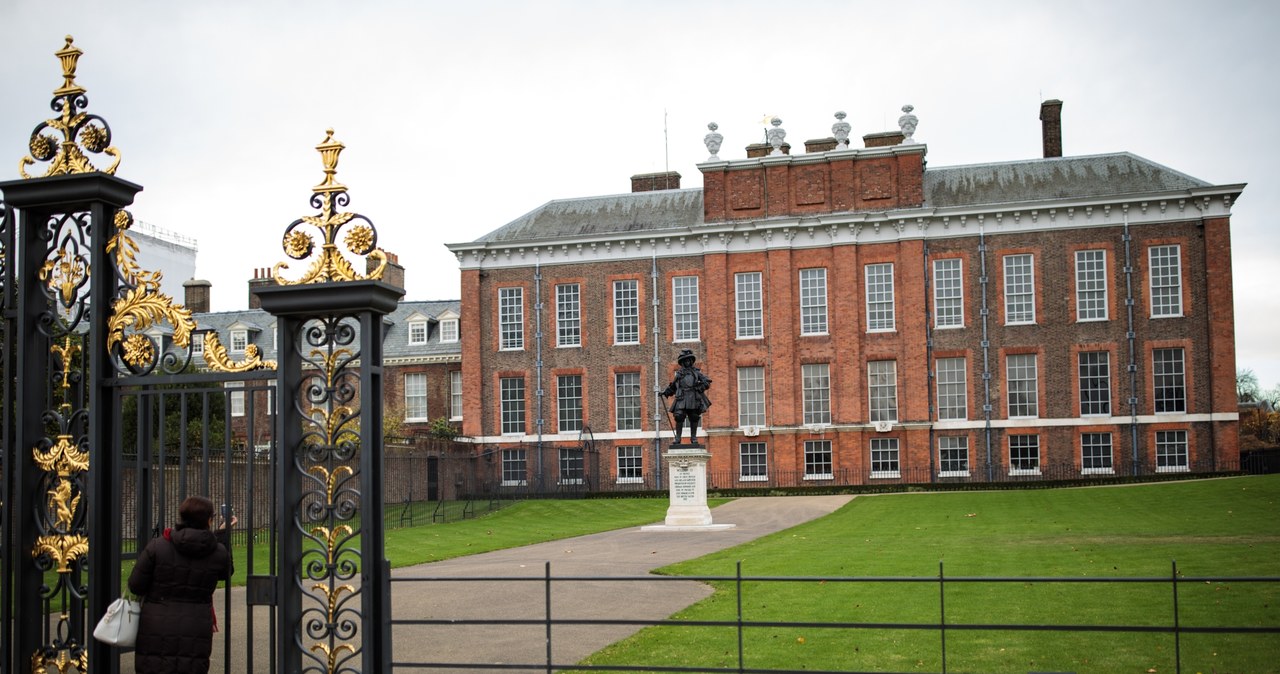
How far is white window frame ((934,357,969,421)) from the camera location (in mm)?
42500

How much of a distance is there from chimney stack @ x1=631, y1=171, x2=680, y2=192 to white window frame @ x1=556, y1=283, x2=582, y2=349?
19.7 ft

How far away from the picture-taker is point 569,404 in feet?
152

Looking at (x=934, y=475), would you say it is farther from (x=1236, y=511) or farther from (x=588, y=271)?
(x=1236, y=511)

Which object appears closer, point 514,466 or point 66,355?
point 66,355

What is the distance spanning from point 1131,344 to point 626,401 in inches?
696

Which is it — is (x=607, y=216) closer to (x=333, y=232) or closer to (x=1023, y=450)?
(x=1023, y=450)

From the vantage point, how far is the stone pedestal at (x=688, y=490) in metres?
26.5

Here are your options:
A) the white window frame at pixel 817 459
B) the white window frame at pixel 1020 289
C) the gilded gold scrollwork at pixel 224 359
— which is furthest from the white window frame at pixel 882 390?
the gilded gold scrollwork at pixel 224 359

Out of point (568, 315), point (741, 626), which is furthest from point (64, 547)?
point (568, 315)

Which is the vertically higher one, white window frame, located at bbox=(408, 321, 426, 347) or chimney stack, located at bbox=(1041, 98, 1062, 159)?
chimney stack, located at bbox=(1041, 98, 1062, 159)

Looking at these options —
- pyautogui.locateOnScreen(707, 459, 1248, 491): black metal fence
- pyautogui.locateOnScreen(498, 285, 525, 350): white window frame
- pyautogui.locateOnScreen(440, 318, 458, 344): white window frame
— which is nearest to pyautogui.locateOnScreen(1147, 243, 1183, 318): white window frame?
pyautogui.locateOnScreen(707, 459, 1248, 491): black metal fence

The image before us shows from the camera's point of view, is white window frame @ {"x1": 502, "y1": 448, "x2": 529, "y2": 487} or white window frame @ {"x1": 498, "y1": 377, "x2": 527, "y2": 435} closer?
white window frame @ {"x1": 502, "y1": 448, "x2": 529, "y2": 487}

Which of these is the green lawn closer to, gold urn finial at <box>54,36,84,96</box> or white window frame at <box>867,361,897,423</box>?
gold urn finial at <box>54,36,84,96</box>

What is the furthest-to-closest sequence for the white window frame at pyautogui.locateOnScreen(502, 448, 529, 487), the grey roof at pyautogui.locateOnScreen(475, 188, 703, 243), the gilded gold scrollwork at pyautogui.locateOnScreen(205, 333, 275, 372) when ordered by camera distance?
the grey roof at pyautogui.locateOnScreen(475, 188, 703, 243)
the white window frame at pyautogui.locateOnScreen(502, 448, 529, 487)
the gilded gold scrollwork at pyautogui.locateOnScreen(205, 333, 275, 372)
